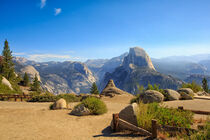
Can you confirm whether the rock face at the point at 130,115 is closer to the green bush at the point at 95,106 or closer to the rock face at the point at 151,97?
the green bush at the point at 95,106

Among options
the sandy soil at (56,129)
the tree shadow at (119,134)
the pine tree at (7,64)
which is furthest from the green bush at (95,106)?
the pine tree at (7,64)

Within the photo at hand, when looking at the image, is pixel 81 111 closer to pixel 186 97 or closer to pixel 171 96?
pixel 171 96

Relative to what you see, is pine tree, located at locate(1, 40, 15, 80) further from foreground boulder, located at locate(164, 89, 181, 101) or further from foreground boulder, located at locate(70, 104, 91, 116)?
foreground boulder, located at locate(164, 89, 181, 101)

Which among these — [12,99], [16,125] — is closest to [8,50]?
[12,99]

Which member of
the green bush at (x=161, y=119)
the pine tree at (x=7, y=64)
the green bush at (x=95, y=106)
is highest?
the pine tree at (x=7, y=64)

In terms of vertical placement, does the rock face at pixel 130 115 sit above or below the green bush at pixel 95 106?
above

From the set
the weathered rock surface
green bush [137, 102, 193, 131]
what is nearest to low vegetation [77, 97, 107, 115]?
green bush [137, 102, 193, 131]

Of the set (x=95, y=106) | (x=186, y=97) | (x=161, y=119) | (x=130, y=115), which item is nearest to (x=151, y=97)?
(x=186, y=97)

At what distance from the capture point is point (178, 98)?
802 inches

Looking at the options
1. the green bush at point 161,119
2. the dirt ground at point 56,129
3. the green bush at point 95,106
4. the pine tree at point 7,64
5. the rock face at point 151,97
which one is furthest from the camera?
the pine tree at point 7,64

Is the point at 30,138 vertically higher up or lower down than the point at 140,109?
lower down

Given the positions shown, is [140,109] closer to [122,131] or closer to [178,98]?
[122,131]

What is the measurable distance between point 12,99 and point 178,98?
86.7 feet

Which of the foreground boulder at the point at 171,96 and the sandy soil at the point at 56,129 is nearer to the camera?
the sandy soil at the point at 56,129
